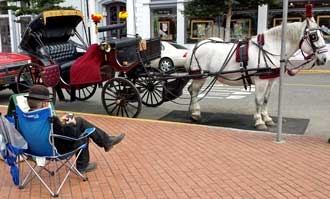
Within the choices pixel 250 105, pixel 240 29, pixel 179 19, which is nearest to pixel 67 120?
pixel 250 105

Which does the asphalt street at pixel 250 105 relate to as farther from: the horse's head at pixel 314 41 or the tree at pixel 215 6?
the tree at pixel 215 6

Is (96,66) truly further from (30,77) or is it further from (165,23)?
(165,23)

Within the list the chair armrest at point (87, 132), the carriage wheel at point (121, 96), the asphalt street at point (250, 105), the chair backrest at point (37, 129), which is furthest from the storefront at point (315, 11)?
the chair backrest at point (37, 129)

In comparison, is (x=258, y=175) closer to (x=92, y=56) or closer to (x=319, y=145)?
(x=319, y=145)

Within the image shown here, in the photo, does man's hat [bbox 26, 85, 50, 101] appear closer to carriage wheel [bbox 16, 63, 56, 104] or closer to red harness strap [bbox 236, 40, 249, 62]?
red harness strap [bbox 236, 40, 249, 62]

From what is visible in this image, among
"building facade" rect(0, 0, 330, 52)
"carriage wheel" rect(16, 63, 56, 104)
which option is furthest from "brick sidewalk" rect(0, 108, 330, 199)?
"building facade" rect(0, 0, 330, 52)

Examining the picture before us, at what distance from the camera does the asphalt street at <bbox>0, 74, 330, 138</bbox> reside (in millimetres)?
8961

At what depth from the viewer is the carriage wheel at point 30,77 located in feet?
31.6

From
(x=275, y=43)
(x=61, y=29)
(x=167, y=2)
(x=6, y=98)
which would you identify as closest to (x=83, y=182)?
(x=275, y=43)

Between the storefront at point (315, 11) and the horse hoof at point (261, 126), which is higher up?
the storefront at point (315, 11)

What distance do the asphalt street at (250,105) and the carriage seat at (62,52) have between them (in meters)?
1.20

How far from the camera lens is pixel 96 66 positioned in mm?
8789

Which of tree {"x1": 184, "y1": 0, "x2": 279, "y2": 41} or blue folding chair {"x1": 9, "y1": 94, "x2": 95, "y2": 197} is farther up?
tree {"x1": 184, "y1": 0, "x2": 279, "y2": 41}

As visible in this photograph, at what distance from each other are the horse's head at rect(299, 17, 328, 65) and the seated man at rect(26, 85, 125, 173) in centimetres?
406
